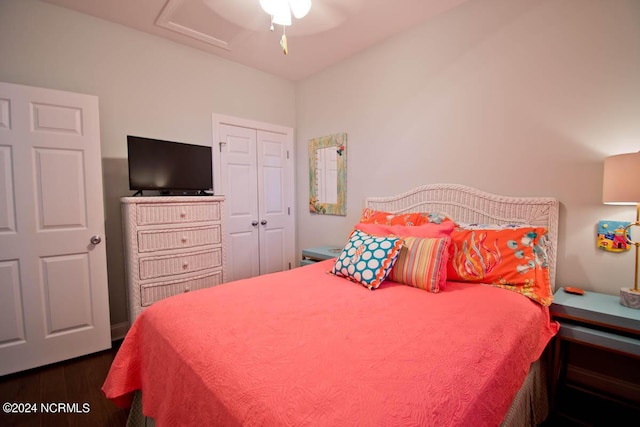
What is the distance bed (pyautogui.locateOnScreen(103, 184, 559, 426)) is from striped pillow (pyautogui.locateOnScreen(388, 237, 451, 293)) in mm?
65

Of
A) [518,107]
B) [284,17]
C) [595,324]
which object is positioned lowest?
[595,324]

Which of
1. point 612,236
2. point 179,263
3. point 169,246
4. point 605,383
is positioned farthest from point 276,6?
point 605,383

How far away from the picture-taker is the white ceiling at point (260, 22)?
7.42 feet

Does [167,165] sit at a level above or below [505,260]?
above

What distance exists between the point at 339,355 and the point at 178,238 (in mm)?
2002

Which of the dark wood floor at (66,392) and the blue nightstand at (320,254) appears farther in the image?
the blue nightstand at (320,254)

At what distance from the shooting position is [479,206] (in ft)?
7.29

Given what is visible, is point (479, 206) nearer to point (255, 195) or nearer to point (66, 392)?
point (255, 195)

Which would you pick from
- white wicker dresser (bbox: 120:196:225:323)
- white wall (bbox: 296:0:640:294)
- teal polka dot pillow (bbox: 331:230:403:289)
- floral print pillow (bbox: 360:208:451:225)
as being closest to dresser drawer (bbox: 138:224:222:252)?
white wicker dresser (bbox: 120:196:225:323)

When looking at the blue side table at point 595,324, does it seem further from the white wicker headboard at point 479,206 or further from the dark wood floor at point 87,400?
the white wicker headboard at point 479,206

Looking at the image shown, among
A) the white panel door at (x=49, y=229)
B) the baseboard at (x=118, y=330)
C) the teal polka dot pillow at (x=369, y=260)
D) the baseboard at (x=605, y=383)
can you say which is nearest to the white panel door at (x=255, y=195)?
the baseboard at (x=118, y=330)

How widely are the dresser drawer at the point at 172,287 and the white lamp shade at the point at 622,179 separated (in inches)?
113

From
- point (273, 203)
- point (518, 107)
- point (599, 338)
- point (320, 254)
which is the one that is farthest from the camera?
point (273, 203)

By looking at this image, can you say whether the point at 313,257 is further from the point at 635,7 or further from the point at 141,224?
the point at 635,7
